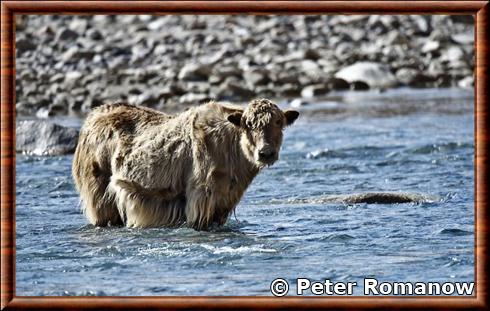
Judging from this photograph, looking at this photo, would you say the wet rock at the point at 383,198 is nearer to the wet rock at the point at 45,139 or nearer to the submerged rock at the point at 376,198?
the submerged rock at the point at 376,198

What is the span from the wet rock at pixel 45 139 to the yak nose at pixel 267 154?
6963mm

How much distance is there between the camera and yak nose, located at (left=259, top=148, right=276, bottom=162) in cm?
1077

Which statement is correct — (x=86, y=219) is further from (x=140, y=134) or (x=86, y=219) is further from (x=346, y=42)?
(x=346, y=42)

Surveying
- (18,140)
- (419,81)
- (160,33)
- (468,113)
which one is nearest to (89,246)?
(18,140)

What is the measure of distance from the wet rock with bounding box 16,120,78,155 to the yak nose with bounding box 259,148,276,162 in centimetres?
696

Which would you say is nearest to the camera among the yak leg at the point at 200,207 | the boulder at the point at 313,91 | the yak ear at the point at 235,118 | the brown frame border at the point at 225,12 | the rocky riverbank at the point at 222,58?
the brown frame border at the point at 225,12

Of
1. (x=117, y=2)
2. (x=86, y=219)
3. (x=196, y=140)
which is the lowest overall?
(x=86, y=219)

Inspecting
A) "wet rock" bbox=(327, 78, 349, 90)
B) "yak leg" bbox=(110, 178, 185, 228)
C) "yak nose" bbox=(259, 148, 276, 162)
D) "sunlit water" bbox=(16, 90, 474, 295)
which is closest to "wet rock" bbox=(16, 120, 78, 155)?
"sunlit water" bbox=(16, 90, 474, 295)

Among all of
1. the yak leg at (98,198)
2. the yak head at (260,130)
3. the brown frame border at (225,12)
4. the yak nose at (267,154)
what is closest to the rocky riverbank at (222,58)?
the yak leg at (98,198)

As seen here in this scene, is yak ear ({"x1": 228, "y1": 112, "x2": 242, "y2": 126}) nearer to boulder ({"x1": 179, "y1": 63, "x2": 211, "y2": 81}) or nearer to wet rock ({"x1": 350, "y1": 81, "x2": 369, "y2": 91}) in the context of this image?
wet rock ({"x1": 350, "y1": 81, "x2": 369, "y2": 91})

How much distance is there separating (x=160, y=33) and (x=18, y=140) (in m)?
15.1

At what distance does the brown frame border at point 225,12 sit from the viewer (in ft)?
26.7

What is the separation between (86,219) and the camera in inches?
490

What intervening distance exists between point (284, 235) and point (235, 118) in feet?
4.49
